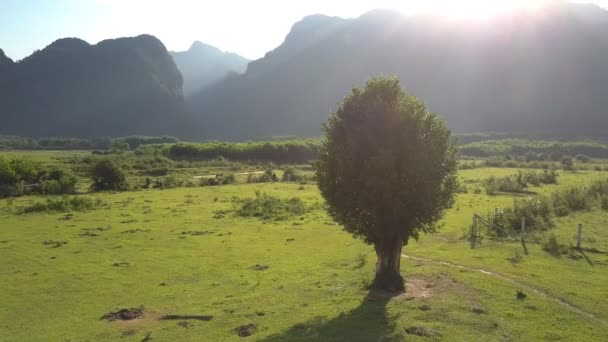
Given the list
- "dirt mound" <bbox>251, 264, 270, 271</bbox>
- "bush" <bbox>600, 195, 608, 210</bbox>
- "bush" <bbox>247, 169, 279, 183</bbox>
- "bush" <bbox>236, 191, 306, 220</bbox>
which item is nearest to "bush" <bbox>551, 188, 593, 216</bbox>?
"bush" <bbox>600, 195, 608, 210</bbox>

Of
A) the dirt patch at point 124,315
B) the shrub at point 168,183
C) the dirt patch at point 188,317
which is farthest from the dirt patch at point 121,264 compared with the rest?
the shrub at point 168,183

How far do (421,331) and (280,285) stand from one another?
8.83 meters

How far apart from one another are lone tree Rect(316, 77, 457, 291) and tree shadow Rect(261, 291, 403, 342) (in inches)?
136

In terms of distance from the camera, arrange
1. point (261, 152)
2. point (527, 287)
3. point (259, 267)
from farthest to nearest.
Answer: point (261, 152) < point (259, 267) < point (527, 287)

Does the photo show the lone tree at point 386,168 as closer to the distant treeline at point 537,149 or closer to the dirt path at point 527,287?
the dirt path at point 527,287

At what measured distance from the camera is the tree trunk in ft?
78.2

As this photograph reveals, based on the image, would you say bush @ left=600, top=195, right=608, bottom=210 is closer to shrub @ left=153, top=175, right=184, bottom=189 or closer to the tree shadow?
the tree shadow

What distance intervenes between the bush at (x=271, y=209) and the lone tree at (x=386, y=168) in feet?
79.9

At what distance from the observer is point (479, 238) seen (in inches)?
1422

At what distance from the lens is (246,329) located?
1938 centimetres

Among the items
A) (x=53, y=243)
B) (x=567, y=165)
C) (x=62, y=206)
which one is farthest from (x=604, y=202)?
(x=567, y=165)

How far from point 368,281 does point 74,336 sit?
1355 cm

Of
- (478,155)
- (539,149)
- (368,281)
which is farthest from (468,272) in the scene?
(539,149)

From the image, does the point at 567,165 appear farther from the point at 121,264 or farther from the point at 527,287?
the point at 121,264
